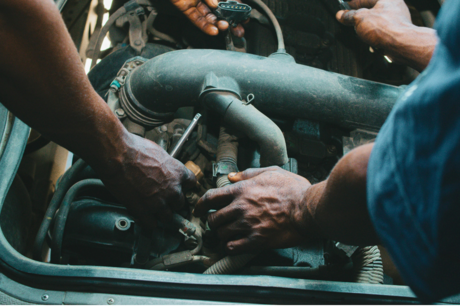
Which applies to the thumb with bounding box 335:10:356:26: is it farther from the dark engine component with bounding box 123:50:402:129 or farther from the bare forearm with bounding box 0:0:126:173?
the bare forearm with bounding box 0:0:126:173

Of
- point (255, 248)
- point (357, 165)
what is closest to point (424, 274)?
point (357, 165)

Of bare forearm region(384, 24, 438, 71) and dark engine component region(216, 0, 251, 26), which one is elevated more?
dark engine component region(216, 0, 251, 26)

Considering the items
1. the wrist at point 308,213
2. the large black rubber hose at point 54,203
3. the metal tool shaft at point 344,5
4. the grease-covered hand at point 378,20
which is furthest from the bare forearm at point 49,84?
the metal tool shaft at point 344,5

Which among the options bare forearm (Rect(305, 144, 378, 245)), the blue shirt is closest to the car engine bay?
bare forearm (Rect(305, 144, 378, 245))

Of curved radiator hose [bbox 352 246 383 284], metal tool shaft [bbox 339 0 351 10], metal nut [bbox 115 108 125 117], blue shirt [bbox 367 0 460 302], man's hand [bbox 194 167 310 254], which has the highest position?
blue shirt [bbox 367 0 460 302]

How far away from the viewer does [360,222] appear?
69 cm

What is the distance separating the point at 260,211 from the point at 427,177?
0.62m

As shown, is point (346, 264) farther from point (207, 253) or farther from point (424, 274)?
point (424, 274)

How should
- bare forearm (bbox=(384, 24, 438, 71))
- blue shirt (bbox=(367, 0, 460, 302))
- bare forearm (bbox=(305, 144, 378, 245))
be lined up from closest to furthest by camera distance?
blue shirt (bbox=(367, 0, 460, 302)) < bare forearm (bbox=(305, 144, 378, 245)) < bare forearm (bbox=(384, 24, 438, 71))

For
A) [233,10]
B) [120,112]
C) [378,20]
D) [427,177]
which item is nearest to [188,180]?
[120,112]

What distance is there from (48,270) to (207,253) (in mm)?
434

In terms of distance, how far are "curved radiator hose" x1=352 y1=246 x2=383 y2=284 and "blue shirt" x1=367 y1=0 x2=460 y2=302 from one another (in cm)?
60

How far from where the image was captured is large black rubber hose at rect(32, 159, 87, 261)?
3.11 feet

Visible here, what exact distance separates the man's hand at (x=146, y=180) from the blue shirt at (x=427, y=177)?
2.08 feet
